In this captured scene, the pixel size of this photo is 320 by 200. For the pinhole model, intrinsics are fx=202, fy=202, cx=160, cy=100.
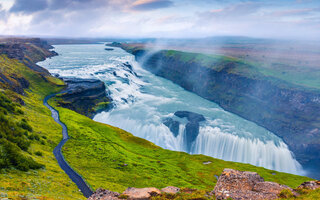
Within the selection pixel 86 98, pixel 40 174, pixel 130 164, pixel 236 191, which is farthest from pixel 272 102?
pixel 40 174

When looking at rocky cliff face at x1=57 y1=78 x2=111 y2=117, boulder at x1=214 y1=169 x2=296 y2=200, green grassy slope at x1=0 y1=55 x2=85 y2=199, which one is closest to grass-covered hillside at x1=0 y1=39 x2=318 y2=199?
green grassy slope at x1=0 y1=55 x2=85 y2=199

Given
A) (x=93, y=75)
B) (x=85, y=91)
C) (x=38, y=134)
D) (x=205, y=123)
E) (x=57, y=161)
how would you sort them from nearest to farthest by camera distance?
(x=57, y=161) → (x=38, y=134) → (x=205, y=123) → (x=85, y=91) → (x=93, y=75)

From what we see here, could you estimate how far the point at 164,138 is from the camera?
107 m

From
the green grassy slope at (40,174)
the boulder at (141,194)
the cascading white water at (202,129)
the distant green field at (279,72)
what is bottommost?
the cascading white water at (202,129)

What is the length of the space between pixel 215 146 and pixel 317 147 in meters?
47.8

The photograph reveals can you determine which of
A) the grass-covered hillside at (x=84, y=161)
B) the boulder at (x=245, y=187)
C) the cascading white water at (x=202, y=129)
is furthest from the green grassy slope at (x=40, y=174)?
the cascading white water at (x=202, y=129)

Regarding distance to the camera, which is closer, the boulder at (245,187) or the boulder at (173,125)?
the boulder at (245,187)

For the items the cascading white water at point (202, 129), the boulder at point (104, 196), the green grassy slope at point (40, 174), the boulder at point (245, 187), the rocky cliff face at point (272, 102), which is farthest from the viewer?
the rocky cliff face at point (272, 102)

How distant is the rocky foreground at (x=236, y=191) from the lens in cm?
2445

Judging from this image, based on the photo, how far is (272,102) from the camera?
426 ft

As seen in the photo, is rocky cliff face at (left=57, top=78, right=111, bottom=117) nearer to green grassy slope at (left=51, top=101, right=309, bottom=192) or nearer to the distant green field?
green grassy slope at (left=51, top=101, right=309, bottom=192)

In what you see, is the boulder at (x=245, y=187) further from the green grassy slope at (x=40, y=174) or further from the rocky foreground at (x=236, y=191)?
the green grassy slope at (x=40, y=174)

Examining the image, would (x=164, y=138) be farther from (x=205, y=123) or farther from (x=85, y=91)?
(x=85, y=91)

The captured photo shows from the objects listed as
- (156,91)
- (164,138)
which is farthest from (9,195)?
(156,91)
